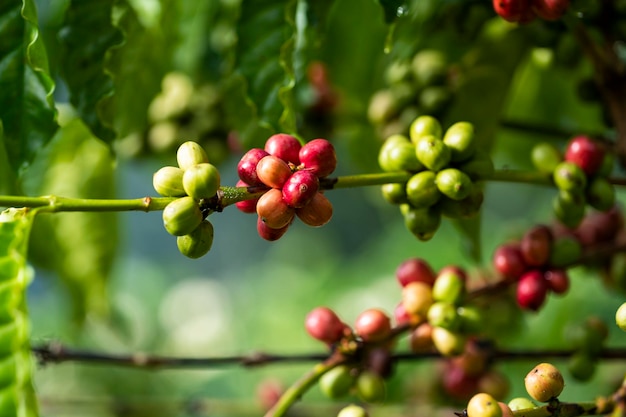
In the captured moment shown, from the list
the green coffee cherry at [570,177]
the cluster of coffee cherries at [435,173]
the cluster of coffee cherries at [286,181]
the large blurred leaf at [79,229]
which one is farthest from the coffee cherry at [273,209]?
the large blurred leaf at [79,229]

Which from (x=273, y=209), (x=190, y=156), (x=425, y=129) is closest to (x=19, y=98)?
(x=190, y=156)

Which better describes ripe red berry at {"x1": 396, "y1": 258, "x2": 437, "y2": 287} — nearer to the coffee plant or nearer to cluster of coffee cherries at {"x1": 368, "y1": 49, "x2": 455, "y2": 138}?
the coffee plant

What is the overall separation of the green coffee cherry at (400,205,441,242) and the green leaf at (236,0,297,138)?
210mm

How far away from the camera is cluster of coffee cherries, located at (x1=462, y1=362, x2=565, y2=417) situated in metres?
0.83

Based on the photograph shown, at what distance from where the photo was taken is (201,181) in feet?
2.82

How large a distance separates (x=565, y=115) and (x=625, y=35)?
2.26 ft

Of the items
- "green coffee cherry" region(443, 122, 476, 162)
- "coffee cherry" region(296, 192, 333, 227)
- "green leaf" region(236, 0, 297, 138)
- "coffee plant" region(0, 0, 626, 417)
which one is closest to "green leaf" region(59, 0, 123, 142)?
"coffee plant" region(0, 0, 626, 417)

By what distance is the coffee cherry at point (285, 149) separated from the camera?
960mm

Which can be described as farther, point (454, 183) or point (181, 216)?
point (454, 183)

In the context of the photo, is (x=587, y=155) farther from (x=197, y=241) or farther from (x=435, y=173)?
(x=197, y=241)

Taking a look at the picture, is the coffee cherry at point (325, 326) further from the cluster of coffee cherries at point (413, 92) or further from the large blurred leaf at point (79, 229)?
the large blurred leaf at point (79, 229)

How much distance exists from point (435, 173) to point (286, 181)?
0.22 metres

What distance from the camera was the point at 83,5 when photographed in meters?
1.17

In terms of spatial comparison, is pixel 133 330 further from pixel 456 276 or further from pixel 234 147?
pixel 456 276
